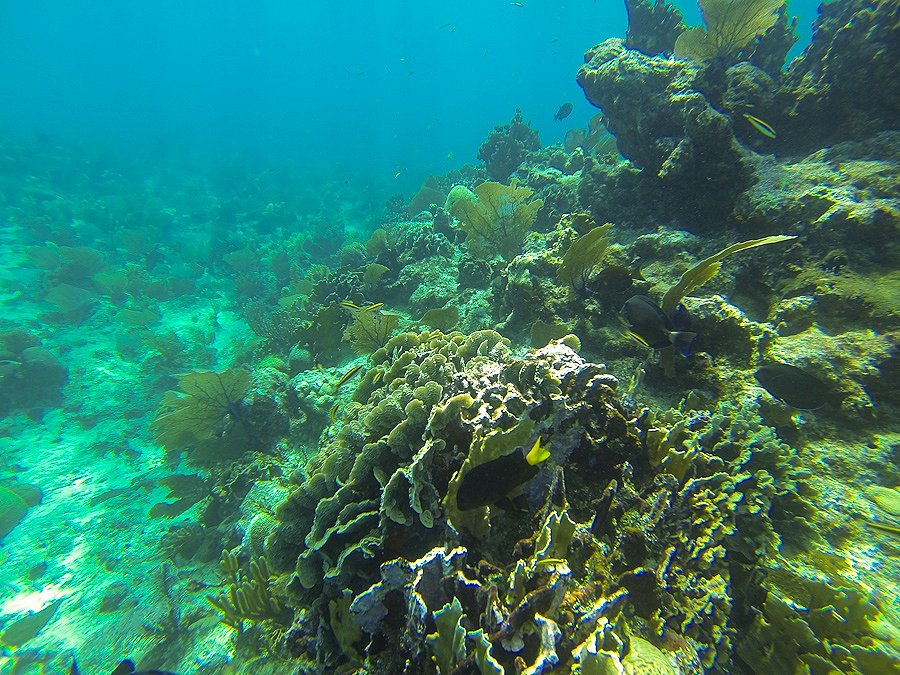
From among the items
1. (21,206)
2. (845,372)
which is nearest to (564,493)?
(845,372)

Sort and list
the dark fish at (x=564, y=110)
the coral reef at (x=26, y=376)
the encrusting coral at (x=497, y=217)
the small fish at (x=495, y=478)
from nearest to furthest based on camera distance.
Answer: the small fish at (x=495, y=478)
the encrusting coral at (x=497, y=217)
the coral reef at (x=26, y=376)
the dark fish at (x=564, y=110)

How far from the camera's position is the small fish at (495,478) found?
185cm

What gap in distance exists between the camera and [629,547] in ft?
7.03

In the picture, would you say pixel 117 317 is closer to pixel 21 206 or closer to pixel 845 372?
pixel 21 206

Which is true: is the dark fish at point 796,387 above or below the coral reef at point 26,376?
below

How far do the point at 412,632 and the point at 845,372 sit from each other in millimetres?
3769

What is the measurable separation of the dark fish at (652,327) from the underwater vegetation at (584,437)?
0.02 m

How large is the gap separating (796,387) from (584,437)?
75.8 inches

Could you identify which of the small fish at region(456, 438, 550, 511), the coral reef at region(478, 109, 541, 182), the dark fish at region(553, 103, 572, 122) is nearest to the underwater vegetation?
the small fish at region(456, 438, 550, 511)

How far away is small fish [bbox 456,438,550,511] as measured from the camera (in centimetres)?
185

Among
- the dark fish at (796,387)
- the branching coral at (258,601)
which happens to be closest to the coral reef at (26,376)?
the branching coral at (258,601)

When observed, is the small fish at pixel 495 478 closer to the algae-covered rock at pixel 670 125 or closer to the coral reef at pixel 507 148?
the algae-covered rock at pixel 670 125

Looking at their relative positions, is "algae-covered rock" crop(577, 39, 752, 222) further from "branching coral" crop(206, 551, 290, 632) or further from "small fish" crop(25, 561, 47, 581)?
"small fish" crop(25, 561, 47, 581)

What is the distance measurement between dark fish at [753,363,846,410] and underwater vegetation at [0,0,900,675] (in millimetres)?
17
